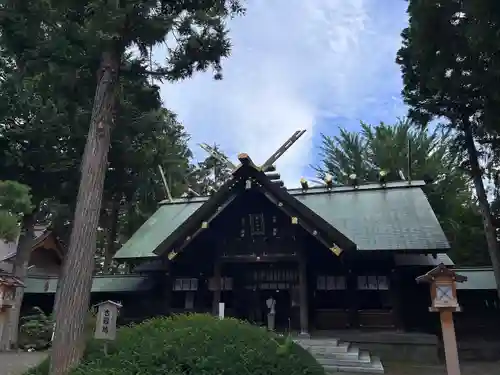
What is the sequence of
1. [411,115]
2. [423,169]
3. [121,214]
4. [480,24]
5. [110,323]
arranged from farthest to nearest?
[121,214]
[423,169]
[411,115]
[480,24]
[110,323]

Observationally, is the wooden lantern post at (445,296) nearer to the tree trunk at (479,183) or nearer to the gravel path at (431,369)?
the gravel path at (431,369)

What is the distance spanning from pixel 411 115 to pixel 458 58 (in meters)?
2.68

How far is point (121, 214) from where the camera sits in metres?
29.0

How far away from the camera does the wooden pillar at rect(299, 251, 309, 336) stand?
1314 centimetres

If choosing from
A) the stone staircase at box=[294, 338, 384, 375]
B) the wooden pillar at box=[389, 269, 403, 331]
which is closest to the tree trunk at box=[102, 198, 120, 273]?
the stone staircase at box=[294, 338, 384, 375]

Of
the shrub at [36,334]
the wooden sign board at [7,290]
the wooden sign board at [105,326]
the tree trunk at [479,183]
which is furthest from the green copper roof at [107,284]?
the tree trunk at [479,183]

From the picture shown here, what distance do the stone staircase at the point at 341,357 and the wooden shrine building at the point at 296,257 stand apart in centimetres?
110

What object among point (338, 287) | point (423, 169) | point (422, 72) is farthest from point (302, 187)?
point (423, 169)

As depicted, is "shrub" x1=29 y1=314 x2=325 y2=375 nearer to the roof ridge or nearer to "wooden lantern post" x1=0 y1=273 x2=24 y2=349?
"wooden lantern post" x1=0 y1=273 x2=24 y2=349

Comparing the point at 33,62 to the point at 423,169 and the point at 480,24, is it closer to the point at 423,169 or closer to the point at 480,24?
the point at 480,24

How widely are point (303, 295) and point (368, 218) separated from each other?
4004 mm

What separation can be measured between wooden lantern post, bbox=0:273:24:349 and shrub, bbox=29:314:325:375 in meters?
9.74

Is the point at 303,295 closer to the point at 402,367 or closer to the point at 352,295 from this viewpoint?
the point at 352,295

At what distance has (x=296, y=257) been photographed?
13.9 m
